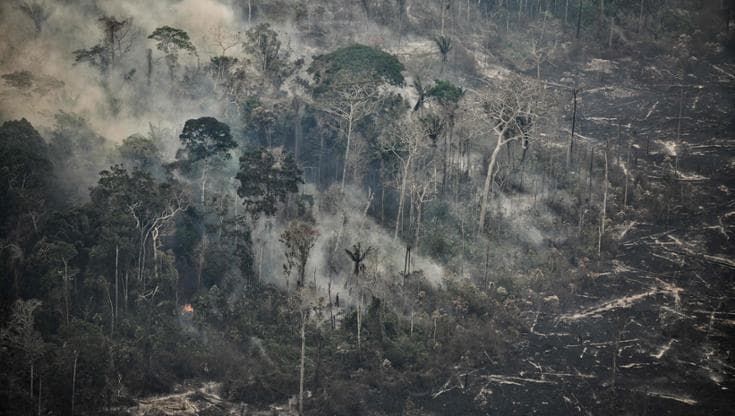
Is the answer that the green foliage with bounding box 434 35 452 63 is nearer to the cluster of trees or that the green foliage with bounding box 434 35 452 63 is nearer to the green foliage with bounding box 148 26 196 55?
the cluster of trees

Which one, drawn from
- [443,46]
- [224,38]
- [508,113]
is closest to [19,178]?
[224,38]

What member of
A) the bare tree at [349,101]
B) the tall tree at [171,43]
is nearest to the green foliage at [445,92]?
the bare tree at [349,101]

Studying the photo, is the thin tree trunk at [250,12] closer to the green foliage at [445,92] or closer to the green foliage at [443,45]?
the green foliage at [443,45]

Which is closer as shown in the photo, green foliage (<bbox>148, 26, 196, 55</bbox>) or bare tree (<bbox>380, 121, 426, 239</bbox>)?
bare tree (<bbox>380, 121, 426, 239</bbox>)

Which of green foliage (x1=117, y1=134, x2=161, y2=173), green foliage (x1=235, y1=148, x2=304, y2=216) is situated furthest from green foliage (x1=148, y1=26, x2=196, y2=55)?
green foliage (x1=235, y1=148, x2=304, y2=216)

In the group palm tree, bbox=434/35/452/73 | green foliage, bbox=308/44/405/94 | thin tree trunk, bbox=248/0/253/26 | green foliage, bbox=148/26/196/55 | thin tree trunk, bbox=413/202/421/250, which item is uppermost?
thin tree trunk, bbox=248/0/253/26

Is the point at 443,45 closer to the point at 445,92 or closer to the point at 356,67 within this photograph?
the point at 445,92
